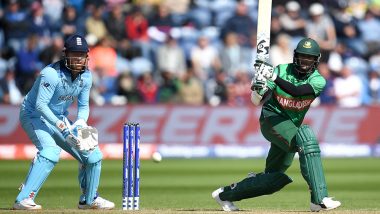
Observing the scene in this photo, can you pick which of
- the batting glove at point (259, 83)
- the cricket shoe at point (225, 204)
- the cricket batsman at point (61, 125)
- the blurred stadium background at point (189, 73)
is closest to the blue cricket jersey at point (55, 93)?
the cricket batsman at point (61, 125)

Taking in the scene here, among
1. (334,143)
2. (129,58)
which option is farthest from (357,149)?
(129,58)

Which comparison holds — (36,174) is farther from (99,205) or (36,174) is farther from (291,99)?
(291,99)

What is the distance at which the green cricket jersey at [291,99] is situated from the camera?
27.7 feet

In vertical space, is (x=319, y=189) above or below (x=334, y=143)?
below

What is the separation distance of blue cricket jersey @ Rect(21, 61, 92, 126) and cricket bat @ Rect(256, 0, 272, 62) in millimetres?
1759

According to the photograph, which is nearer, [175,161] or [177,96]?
[175,161]

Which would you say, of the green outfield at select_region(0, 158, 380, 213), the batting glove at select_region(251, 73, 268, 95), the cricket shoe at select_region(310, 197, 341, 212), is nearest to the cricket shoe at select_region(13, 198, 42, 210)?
the green outfield at select_region(0, 158, 380, 213)

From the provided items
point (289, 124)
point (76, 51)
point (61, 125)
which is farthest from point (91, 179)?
point (289, 124)

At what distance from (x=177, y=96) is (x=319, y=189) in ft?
31.4

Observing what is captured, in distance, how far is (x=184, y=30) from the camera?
61.5 ft

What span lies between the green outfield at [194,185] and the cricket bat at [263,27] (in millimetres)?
1503

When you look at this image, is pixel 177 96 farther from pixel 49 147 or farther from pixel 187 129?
pixel 49 147

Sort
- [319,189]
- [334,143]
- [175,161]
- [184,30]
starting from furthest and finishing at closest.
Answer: [184,30] < [334,143] < [175,161] < [319,189]

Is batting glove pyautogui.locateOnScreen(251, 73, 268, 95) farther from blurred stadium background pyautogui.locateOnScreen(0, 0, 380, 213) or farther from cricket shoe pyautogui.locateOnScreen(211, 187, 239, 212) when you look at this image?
blurred stadium background pyautogui.locateOnScreen(0, 0, 380, 213)
